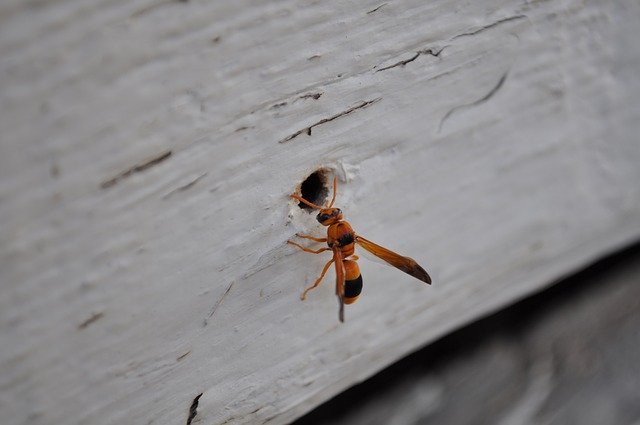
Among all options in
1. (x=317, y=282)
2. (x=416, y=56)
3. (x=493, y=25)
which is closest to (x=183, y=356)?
(x=317, y=282)

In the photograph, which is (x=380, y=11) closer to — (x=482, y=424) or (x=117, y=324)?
(x=117, y=324)

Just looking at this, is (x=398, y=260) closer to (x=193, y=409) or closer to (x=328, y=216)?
(x=328, y=216)

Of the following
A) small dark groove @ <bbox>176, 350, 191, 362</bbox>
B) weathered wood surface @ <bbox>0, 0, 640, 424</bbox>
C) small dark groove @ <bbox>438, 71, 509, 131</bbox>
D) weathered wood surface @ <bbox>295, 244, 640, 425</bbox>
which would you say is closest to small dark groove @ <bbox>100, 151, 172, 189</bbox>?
weathered wood surface @ <bbox>0, 0, 640, 424</bbox>

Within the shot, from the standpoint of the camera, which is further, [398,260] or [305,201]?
[398,260]

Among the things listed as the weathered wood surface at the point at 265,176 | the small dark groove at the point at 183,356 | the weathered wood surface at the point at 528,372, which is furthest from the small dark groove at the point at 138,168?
the weathered wood surface at the point at 528,372

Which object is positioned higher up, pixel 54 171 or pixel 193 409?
pixel 54 171

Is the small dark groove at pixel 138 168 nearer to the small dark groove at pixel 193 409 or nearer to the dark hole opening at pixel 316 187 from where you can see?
the dark hole opening at pixel 316 187
